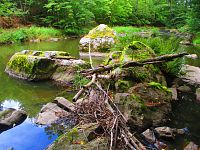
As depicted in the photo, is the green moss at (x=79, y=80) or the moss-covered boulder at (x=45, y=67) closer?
the green moss at (x=79, y=80)

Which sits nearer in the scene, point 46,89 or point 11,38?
point 46,89

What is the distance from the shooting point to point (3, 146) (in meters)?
5.85

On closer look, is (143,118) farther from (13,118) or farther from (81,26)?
(81,26)

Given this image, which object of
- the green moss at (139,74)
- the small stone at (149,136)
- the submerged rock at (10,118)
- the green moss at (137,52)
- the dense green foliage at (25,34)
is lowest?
the dense green foliage at (25,34)

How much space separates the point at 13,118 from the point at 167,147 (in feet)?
11.7

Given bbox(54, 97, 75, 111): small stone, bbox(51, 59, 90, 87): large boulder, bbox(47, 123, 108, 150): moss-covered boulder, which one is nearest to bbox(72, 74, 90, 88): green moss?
→ bbox(51, 59, 90, 87): large boulder

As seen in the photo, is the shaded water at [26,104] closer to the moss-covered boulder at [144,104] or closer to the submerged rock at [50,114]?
the submerged rock at [50,114]

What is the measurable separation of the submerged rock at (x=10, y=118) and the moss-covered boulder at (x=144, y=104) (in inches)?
93.6

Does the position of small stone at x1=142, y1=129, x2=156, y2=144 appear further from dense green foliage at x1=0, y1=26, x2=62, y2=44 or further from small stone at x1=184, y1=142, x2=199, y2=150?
dense green foliage at x1=0, y1=26, x2=62, y2=44

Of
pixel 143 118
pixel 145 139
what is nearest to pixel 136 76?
pixel 143 118

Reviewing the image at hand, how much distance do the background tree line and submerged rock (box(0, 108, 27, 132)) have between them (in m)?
12.2

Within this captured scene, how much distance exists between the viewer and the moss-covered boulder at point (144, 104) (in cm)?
632

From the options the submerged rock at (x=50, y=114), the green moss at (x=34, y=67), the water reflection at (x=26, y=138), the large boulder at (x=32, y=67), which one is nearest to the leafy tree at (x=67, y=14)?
the large boulder at (x=32, y=67)

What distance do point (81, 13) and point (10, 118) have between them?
25664 millimetres
